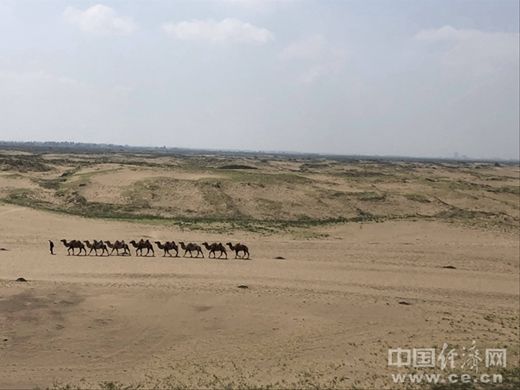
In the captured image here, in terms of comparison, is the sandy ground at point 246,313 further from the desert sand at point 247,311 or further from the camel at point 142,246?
the camel at point 142,246

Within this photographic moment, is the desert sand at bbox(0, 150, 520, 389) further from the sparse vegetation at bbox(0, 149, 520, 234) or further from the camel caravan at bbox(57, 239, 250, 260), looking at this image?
the sparse vegetation at bbox(0, 149, 520, 234)

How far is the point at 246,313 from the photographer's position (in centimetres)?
1892

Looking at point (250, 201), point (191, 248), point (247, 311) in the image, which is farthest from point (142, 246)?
point (250, 201)

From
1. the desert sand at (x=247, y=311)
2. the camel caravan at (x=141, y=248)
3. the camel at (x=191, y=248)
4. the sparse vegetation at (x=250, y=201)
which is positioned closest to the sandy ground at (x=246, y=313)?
the desert sand at (x=247, y=311)

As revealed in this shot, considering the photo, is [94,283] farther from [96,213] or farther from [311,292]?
[96,213]

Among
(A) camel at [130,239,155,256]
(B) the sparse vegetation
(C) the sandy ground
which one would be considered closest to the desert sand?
(C) the sandy ground

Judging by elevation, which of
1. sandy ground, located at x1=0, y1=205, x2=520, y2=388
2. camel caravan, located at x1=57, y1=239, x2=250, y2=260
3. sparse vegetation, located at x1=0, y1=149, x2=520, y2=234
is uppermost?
sparse vegetation, located at x1=0, y1=149, x2=520, y2=234

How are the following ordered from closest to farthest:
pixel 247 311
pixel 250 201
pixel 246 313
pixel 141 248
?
pixel 246 313, pixel 247 311, pixel 141 248, pixel 250 201

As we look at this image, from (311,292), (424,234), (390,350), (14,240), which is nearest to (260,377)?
(390,350)

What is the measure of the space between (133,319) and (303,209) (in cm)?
3035

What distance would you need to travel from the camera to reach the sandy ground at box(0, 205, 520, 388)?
14.6 m

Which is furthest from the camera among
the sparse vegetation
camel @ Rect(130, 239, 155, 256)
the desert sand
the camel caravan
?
the sparse vegetation

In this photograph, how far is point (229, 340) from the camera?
16594 millimetres

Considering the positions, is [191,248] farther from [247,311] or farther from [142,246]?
[247,311]
